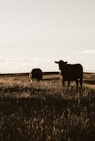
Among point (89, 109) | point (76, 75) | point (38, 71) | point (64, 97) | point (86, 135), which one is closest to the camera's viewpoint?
point (86, 135)

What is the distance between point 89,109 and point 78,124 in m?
2.41

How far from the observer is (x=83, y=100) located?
487 inches

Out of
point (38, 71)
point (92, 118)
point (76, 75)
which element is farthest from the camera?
point (38, 71)

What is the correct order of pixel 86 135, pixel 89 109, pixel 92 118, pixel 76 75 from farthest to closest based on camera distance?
pixel 76 75, pixel 89 109, pixel 92 118, pixel 86 135

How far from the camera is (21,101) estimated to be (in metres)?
11.8

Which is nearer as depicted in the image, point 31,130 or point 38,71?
point 31,130

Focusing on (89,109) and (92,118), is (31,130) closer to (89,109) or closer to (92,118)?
(92,118)

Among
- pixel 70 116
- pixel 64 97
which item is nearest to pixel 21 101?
pixel 64 97

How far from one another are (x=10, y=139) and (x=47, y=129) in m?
1.01

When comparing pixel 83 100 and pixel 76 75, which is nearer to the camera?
pixel 83 100

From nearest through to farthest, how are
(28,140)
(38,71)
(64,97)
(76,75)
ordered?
(28,140), (64,97), (76,75), (38,71)

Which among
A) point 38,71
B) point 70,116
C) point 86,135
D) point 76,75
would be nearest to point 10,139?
point 86,135

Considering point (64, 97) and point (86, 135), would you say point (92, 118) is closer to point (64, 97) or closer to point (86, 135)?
point (86, 135)

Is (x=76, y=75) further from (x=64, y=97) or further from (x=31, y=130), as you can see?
(x=31, y=130)
